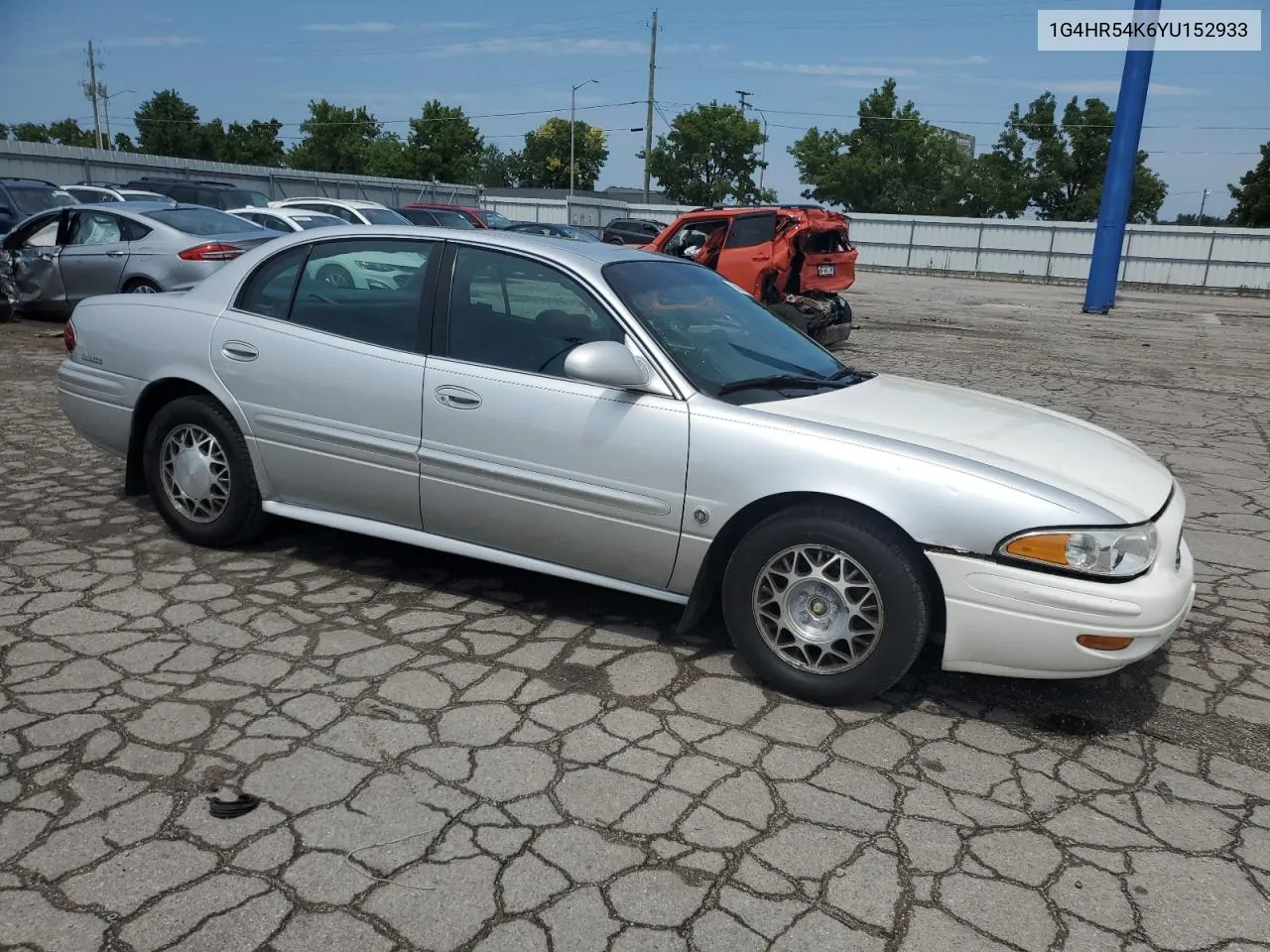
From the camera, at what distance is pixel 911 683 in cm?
382

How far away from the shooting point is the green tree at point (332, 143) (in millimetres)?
82562

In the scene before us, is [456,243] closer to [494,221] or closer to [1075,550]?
[1075,550]

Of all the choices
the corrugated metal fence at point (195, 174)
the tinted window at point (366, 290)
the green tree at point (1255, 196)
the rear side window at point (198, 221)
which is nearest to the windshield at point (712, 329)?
the tinted window at point (366, 290)

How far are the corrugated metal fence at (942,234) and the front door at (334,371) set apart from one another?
97.9ft

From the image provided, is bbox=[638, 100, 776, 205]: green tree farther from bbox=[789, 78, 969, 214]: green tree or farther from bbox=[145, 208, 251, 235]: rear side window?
bbox=[145, 208, 251, 235]: rear side window

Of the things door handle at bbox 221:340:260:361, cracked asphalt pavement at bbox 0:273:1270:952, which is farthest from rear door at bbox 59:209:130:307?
door handle at bbox 221:340:260:361

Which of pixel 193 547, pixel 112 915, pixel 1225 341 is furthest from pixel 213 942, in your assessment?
pixel 1225 341

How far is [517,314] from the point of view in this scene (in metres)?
4.14

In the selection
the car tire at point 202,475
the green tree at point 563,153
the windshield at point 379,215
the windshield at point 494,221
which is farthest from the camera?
the green tree at point 563,153

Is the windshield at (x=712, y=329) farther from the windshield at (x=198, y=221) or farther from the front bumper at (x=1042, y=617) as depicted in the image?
the windshield at (x=198, y=221)

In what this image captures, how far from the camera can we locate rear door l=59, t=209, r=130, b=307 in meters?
11.1

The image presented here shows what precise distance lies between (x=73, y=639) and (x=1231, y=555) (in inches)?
216

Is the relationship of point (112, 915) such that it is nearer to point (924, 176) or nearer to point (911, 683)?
point (911, 683)

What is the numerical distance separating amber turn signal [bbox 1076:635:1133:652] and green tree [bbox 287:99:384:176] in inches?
3384
